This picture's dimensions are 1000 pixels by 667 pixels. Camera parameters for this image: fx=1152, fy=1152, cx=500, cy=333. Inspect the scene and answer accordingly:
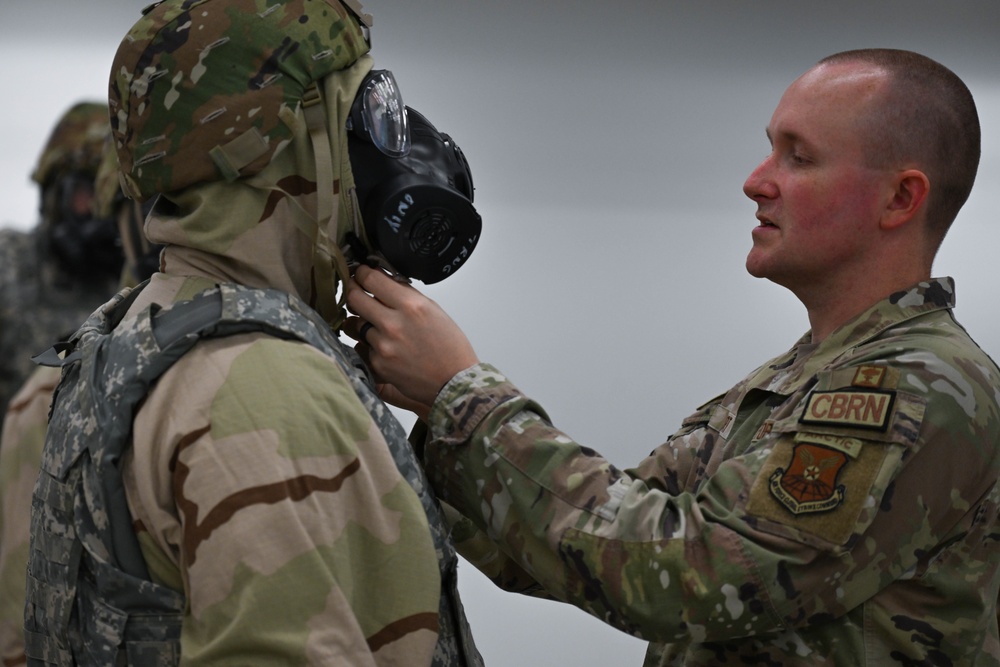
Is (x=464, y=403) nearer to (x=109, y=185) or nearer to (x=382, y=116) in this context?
(x=382, y=116)

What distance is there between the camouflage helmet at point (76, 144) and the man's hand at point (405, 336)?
5.56 ft

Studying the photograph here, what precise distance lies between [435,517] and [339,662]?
25cm

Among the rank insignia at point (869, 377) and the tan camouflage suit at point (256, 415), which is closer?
the tan camouflage suit at point (256, 415)

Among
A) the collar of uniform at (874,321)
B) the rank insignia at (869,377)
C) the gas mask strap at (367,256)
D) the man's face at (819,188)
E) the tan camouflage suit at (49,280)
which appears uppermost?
the man's face at (819,188)

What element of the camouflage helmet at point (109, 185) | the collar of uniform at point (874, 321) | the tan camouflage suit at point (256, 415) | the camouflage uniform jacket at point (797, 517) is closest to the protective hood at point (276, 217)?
the tan camouflage suit at point (256, 415)

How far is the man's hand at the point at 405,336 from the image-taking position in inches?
55.7

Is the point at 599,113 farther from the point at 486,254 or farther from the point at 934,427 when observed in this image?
the point at 934,427

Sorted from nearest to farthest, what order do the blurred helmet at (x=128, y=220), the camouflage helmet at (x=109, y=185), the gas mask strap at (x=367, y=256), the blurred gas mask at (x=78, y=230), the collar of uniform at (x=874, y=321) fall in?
the gas mask strap at (x=367, y=256) → the collar of uniform at (x=874, y=321) → the blurred helmet at (x=128, y=220) → the camouflage helmet at (x=109, y=185) → the blurred gas mask at (x=78, y=230)

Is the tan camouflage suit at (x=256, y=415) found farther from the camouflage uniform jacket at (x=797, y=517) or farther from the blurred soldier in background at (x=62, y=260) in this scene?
the blurred soldier in background at (x=62, y=260)

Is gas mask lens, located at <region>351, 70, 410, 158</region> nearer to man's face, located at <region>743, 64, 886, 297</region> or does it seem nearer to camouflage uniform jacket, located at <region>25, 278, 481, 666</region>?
camouflage uniform jacket, located at <region>25, 278, 481, 666</region>

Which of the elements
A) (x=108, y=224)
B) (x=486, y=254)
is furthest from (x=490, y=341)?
(x=108, y=224)

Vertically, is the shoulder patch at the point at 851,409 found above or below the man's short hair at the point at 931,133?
below

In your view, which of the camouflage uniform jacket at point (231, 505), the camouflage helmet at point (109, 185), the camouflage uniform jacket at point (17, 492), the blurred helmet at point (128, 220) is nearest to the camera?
the camouflage uniform jacket at point (231, 505)

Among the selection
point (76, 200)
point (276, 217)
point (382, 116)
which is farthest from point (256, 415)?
point (76, 200)
